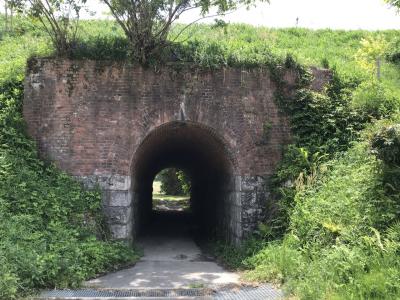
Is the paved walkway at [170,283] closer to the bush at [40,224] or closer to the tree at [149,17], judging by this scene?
the bush at [40,224]

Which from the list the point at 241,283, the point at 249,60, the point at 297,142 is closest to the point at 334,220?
the point at 241,283

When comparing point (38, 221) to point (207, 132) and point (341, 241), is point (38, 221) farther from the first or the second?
point (341, 241)

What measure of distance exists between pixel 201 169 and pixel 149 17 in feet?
26.6

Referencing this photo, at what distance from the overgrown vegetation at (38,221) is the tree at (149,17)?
2.22 m

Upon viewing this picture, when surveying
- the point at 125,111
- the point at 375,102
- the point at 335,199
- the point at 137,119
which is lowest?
the point at 335,199

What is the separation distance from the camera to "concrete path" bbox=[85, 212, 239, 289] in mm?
8117

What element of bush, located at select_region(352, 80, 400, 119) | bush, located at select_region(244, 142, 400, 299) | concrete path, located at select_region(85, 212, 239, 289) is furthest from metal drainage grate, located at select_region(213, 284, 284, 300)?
bush, located at select_region(352, 80, 400, 119)

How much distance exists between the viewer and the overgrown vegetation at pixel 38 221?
23.7 feet

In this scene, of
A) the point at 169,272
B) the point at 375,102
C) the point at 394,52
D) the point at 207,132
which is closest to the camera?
the point at 169,272

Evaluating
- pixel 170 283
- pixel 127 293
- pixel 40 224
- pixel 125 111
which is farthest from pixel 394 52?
pixel 40 224

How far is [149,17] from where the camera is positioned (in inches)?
412

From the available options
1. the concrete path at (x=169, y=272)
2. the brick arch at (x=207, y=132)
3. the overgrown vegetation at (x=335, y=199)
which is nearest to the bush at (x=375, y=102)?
the overgrown vegetation at (x=335, y=199)

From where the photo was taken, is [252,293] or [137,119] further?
[137,119]

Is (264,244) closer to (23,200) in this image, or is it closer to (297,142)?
(297,142)
